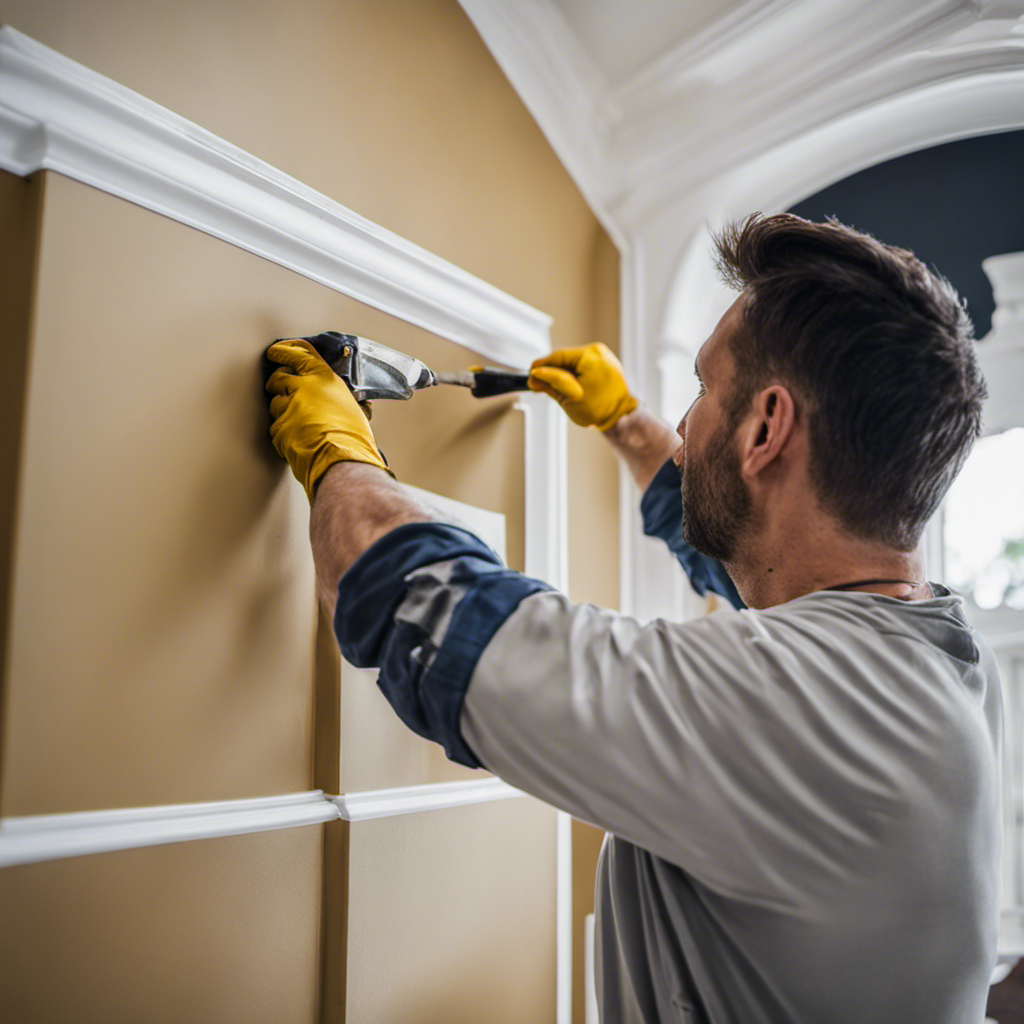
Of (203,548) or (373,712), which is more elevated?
(203,548)

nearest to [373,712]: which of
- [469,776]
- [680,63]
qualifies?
[469,776]

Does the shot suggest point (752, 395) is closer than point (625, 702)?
No

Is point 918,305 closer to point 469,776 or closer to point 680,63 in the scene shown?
point 469,776

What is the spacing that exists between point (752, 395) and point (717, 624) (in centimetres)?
29

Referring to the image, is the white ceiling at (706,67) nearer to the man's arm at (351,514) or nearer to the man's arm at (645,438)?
the man's arm at (645,438)

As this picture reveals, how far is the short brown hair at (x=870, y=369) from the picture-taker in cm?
85

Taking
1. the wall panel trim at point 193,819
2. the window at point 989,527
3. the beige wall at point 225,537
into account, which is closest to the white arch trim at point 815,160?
the beige wall at point 225,537

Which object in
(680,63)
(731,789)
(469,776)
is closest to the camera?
(731,789)

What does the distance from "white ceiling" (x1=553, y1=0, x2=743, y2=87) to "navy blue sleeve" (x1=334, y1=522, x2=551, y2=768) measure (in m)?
1.19

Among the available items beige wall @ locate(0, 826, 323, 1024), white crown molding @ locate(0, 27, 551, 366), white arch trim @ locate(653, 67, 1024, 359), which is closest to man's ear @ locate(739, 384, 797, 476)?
white crown molding @ locate(0, 27, 551, 366)

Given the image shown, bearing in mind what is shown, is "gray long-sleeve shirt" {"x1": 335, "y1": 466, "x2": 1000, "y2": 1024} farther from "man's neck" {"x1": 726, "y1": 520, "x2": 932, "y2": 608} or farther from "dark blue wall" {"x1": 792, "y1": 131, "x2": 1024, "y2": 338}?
"dark blue wall" {"x1": 792, "y1": 131, "x2": 1024, "y2": 338}

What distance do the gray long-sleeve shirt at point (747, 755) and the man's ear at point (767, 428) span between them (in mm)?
190

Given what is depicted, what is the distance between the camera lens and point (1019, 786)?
1876 mm

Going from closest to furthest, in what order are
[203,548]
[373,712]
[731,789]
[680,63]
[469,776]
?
[731,789] → [203,548] → [373,712] → [469,776] → [680,63]
